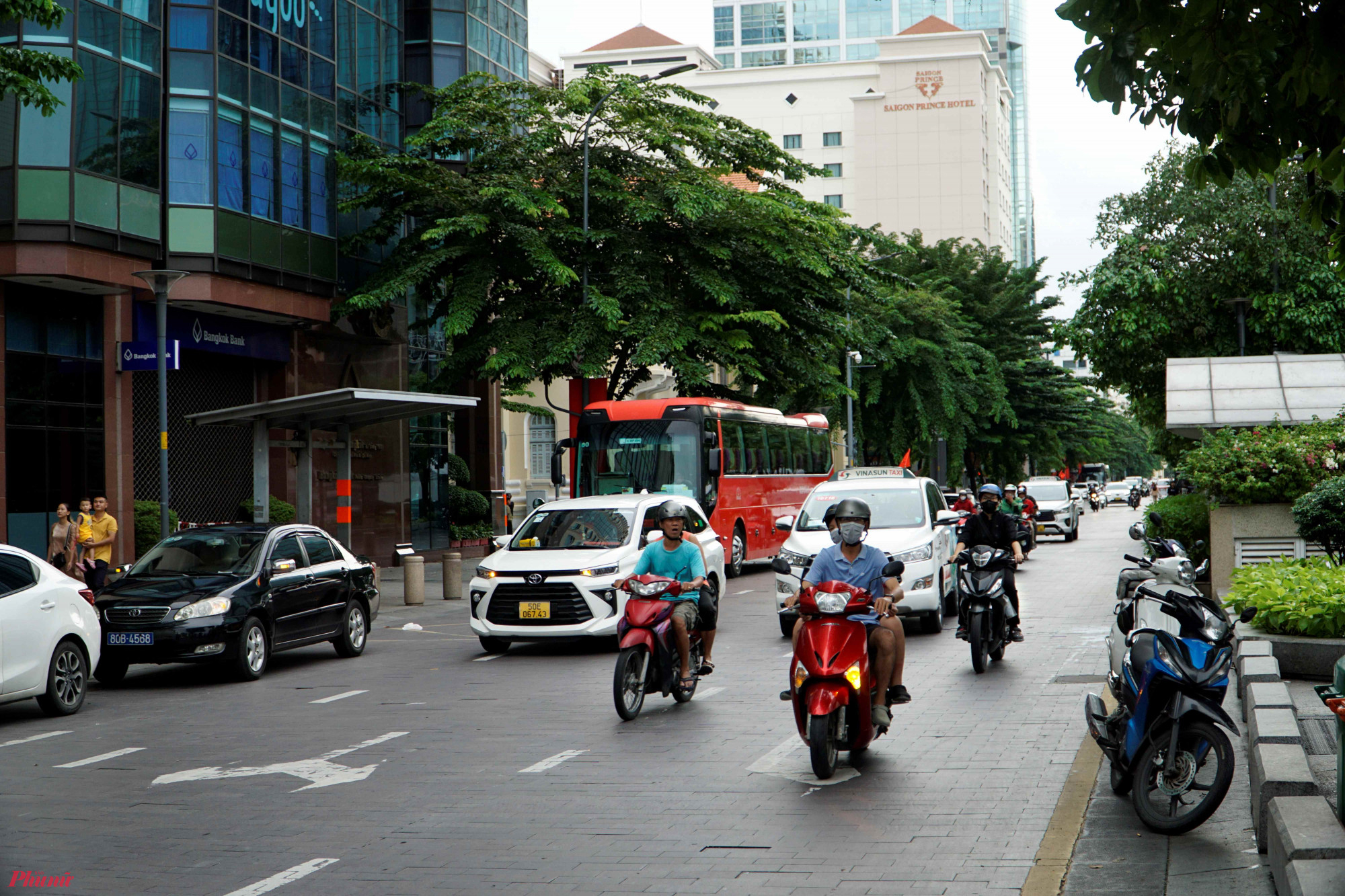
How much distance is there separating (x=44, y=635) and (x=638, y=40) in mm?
104926

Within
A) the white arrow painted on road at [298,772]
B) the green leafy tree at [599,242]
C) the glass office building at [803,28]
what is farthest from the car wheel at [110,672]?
the glass office building at [803,28]

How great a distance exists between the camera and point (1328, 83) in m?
5.16

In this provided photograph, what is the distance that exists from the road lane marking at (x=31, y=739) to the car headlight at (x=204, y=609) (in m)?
2.39

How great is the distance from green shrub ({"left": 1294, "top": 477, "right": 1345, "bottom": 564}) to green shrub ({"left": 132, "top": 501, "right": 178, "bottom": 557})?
56.8 ft

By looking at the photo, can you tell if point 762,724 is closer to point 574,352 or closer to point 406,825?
point 406,825

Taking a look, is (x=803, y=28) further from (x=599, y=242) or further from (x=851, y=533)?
(x=851, y=533)

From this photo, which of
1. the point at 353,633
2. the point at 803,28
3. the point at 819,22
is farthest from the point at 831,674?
the point at 819,22

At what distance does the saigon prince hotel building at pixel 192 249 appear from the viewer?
69.1 ft

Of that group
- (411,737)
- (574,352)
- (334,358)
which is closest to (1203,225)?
(574,352)

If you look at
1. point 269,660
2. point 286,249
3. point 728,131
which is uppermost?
point 728,131

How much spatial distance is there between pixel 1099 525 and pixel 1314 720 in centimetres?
4870

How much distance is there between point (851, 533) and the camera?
28.2 ft

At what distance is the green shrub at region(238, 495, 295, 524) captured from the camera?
86.3ft

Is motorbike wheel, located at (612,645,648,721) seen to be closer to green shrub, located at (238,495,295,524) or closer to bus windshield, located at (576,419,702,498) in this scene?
bus windshield, located at (576,419,702,498)
